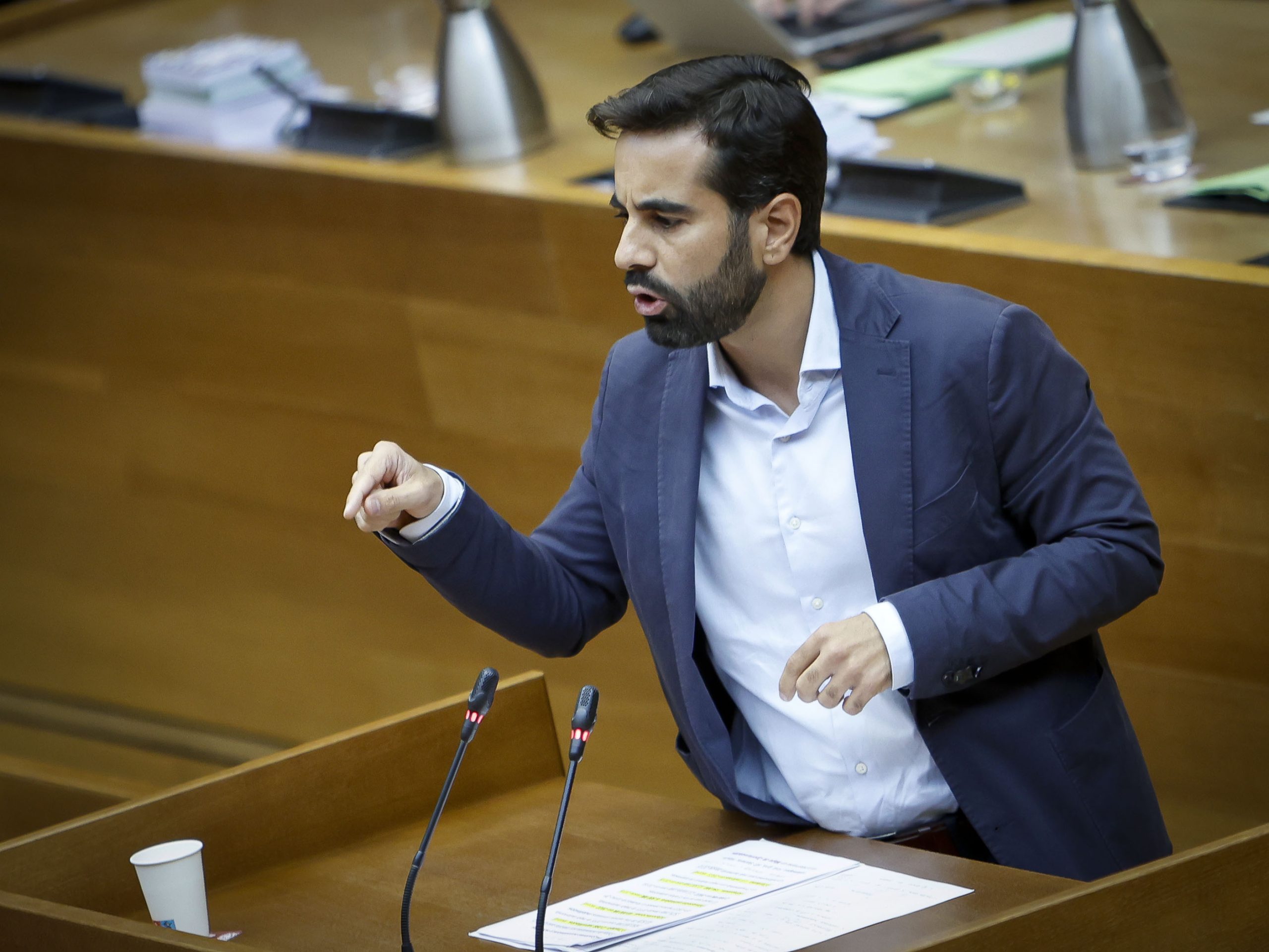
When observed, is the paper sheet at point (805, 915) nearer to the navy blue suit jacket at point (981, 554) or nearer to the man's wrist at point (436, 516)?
the navy blue suit jacket at point (981, 554)

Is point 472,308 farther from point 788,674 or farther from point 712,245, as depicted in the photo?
point 788,674

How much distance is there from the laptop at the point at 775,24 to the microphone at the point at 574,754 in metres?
2.13

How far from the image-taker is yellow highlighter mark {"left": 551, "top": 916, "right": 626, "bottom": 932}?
4.86 ft

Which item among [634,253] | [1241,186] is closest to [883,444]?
[634,253]

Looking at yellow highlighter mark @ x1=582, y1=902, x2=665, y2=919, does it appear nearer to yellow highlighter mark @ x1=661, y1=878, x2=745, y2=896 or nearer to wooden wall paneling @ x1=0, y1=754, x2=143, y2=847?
yellow highlighter mark @ x1=661, y1=878, x2=745, y2=896

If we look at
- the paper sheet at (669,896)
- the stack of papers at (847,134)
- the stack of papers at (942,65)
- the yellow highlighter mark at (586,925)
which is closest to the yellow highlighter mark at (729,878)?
the paper sheet at (669,896)

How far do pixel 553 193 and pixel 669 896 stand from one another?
1.49m

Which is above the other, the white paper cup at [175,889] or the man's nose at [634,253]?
the man's nose at [634,253]

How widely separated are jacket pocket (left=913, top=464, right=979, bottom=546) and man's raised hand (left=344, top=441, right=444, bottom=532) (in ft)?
1.54

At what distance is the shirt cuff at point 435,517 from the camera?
168 centimetres

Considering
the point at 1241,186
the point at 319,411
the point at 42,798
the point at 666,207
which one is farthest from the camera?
the point at 319,411

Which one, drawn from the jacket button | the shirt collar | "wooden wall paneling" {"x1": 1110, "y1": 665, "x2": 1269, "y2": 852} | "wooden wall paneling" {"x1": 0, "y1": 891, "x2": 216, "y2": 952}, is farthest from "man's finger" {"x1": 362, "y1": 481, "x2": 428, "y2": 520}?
"wooden wall paneling" {"x1": 1110, "y1": 665, "x2": 1269, "y2": 852}

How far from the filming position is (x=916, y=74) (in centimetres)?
313

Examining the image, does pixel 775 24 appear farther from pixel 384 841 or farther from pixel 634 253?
pixel 384 841
